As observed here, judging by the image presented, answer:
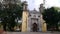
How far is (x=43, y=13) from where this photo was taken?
3826 millimetres

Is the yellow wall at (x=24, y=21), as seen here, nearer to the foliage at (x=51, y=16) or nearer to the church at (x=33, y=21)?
the church at (x=33, y=21)

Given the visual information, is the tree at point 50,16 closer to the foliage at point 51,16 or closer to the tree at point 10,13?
the foliage at point 51,16

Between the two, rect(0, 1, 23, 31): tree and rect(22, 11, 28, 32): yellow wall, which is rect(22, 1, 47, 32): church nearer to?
rect(22, 11, 28, 32): yellow wall

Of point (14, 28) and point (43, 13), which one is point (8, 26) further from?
point (43, 13)

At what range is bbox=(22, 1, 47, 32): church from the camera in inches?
149

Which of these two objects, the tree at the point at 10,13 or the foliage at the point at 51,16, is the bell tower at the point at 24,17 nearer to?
the tree at the point at 10,13

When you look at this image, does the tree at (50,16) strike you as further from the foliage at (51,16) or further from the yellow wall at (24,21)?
the yellow wall at (24,21)

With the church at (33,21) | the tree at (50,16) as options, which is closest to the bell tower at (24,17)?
the church at (33,21)

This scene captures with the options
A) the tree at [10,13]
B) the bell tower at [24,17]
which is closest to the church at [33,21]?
the bell tower at [24,17]

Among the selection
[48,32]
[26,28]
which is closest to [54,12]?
[48,32]

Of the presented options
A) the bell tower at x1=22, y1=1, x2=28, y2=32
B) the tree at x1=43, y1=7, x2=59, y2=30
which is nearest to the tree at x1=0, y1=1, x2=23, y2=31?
the bell tower at x1=22, y1=1, x2=28, y2=32

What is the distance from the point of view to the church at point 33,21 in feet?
12.4

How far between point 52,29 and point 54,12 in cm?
40

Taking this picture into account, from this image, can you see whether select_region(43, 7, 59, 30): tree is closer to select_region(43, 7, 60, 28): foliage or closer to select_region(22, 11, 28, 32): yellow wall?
select_region(43, 7, 60, 28): foliage
